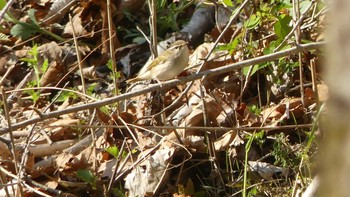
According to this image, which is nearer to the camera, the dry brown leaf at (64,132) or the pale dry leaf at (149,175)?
the pale dry leaf at (149,175)

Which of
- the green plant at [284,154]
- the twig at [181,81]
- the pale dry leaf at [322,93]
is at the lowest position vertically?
the green plant at [284,154]

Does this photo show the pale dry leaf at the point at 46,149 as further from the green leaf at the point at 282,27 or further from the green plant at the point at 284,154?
the green leaf at the point at 282,27

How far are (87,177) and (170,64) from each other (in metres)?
0.97

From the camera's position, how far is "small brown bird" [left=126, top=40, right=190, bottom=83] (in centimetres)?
474

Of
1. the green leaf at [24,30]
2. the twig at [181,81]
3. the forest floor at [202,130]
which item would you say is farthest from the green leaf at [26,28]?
the twig at [181,81]

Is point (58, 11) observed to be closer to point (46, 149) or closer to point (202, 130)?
point (46, 149)

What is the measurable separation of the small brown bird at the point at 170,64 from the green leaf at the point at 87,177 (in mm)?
815

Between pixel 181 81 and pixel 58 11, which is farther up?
pixel 181 81

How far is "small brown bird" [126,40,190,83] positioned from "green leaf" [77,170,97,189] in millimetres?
815

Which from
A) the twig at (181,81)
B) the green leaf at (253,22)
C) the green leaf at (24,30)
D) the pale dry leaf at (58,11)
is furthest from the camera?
the pale dry leaf at (58,11)

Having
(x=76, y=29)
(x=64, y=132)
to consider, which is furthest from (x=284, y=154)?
(x=76, y=29)

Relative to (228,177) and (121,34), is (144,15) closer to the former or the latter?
(121,34)

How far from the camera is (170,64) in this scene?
4754 millimetres

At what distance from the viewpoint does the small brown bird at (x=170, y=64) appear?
4738mm
